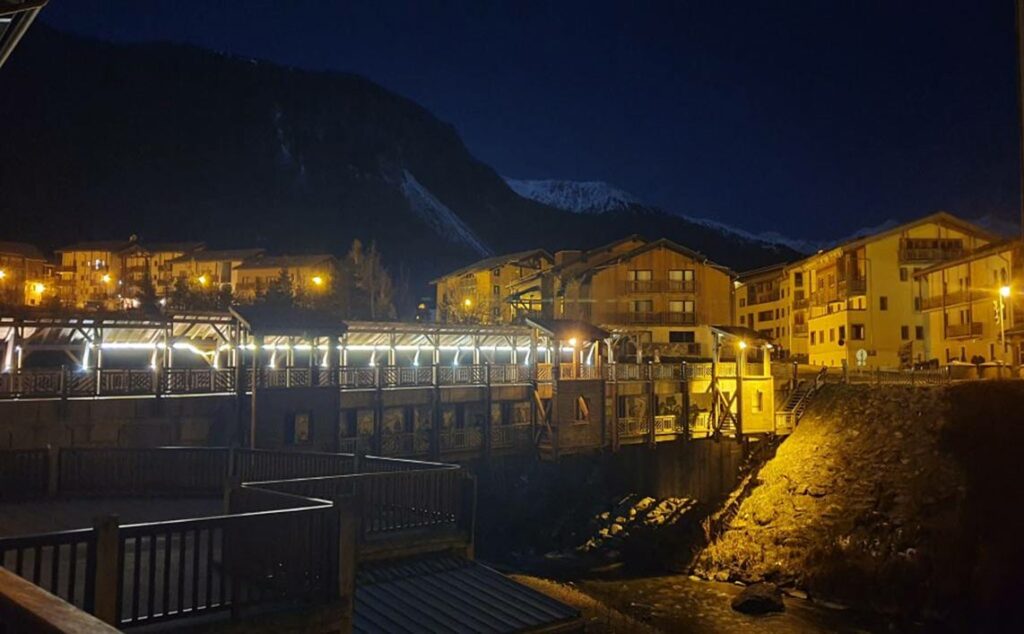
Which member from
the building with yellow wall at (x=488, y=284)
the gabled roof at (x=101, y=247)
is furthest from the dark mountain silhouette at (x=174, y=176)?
the building with yellow wall at (x=488, y=284)

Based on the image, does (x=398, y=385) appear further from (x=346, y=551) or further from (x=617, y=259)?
(x=617, y=259)

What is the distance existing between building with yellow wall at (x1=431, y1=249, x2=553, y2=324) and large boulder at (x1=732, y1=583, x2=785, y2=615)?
47464 mm

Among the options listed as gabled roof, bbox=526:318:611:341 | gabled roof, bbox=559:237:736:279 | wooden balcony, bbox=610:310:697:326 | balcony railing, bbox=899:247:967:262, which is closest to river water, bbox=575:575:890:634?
gabled roof, bbox=526:318:611:341

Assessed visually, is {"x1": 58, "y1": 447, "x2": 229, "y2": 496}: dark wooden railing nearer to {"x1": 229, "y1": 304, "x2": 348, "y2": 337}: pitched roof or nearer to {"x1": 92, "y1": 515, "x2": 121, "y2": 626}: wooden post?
{"x1": 92, "y1": 515, "x2": 121, "y2": 626}: wooden post

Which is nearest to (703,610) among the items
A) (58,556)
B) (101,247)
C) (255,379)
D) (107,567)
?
(255,379)

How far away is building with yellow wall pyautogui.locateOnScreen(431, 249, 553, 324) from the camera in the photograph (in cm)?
7625

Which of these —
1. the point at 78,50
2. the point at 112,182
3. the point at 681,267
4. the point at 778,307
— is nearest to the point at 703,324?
the point at 681,267

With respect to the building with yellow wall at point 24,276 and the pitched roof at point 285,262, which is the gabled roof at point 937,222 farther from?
the building with yellow wall at point 24,276

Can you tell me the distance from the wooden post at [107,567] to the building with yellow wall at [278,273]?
7287 centimetres

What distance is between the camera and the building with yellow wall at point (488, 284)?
76250 millimetres

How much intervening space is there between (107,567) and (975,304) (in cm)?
5831

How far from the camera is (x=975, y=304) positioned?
53969 mm

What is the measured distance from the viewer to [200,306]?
65812 mm

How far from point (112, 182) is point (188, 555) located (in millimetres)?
151025
